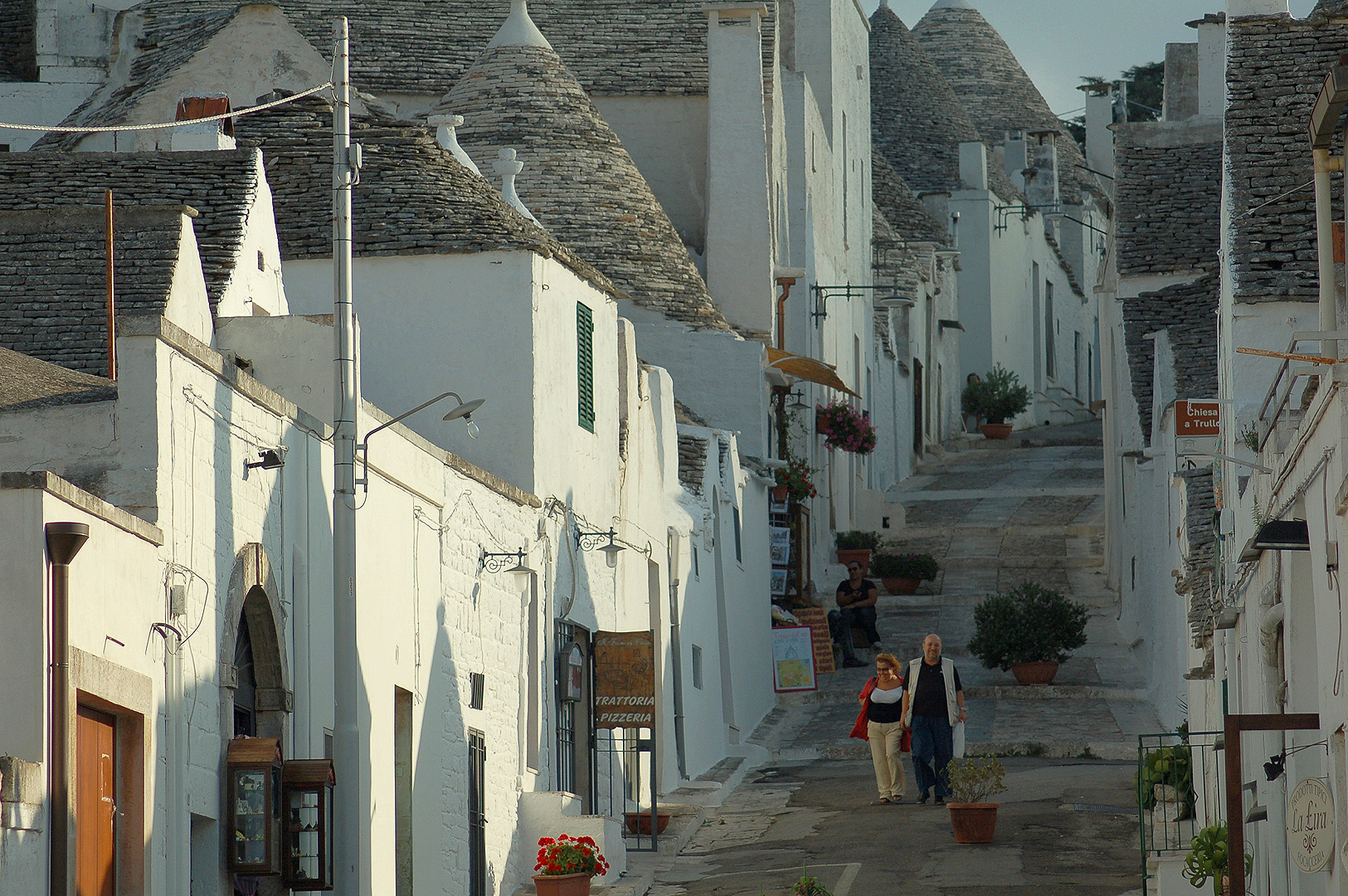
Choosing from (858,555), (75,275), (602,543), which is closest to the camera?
(75,275)

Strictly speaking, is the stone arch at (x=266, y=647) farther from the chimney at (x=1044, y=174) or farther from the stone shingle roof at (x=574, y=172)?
the chimney at (x=1044, y=174)

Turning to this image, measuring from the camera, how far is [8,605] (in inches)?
352

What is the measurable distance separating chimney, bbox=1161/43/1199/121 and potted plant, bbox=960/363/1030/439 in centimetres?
2294

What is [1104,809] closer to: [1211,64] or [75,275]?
[75,275]

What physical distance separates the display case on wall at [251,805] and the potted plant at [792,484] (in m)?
19.4

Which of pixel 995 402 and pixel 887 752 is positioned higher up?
pixel 995 402

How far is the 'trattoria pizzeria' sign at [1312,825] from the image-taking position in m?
9.59

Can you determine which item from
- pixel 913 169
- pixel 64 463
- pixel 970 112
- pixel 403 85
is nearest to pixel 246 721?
pixel 64 463

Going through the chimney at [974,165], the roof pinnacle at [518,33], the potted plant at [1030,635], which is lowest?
the potted plant at [1030,635]

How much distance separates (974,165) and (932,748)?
1471 inches

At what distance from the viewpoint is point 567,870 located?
15.1 metres

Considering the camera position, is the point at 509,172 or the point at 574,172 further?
the point at 574,172

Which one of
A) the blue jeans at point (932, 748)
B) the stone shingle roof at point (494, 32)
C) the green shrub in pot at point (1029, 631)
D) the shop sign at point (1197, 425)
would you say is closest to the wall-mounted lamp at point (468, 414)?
the blue jeans at point (932, 748)

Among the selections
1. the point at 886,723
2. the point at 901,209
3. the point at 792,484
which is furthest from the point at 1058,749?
the point at 901,209
